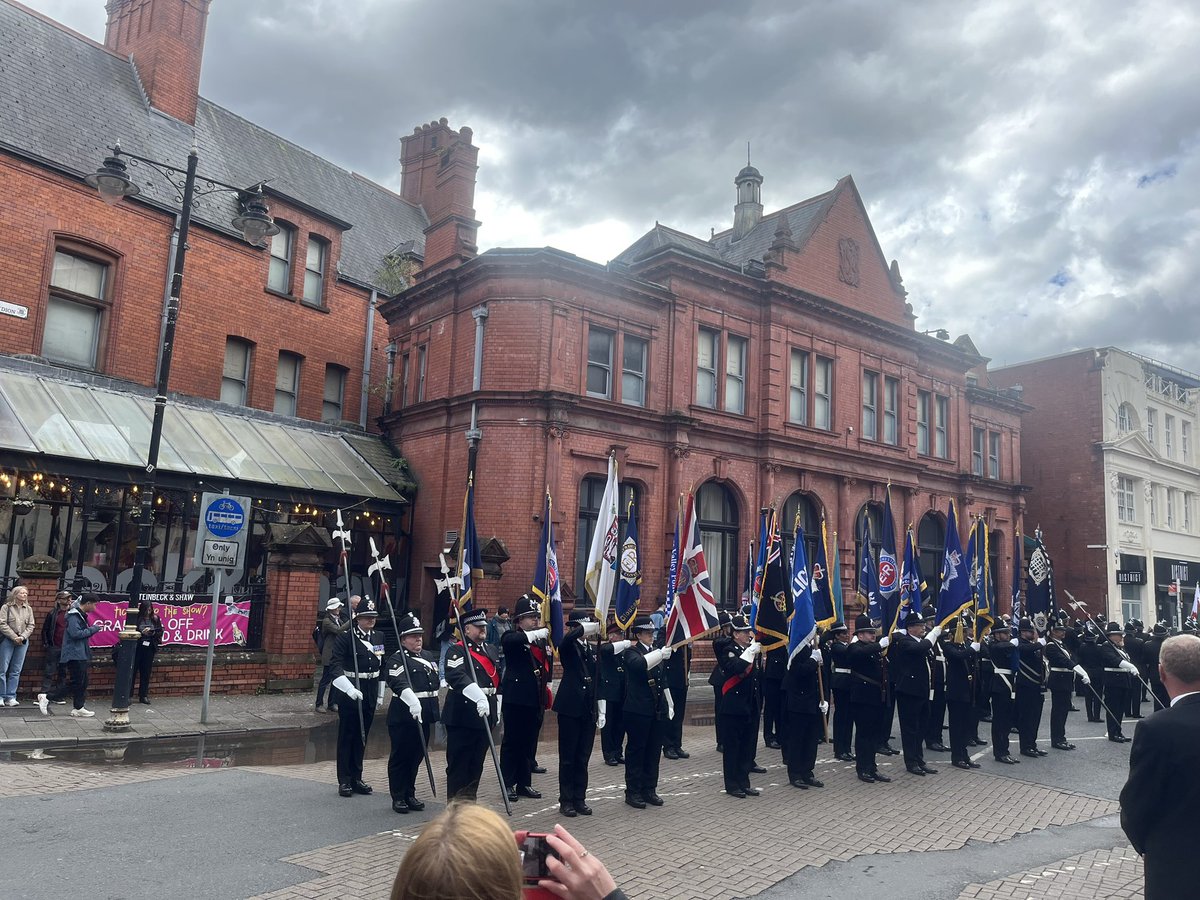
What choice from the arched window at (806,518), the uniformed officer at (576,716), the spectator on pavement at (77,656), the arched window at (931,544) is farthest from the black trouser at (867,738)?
the arched window at (931,544)

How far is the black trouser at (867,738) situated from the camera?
35.6 feet

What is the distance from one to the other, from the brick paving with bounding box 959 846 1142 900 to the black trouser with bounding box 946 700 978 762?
407 cm

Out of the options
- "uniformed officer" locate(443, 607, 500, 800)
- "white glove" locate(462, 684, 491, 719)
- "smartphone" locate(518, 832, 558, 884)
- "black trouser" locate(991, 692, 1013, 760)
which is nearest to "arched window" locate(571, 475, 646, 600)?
"black trouser" locate(991, 692, 1013, 760)

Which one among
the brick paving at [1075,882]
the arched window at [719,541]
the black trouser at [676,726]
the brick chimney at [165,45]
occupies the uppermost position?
the brick chimney at [165,45]

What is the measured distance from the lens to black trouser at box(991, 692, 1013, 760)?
12.6 m

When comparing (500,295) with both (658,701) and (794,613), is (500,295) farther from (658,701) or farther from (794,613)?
(658,701)

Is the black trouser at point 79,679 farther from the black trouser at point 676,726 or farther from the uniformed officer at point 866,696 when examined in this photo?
the uniformed officer at point 866,696

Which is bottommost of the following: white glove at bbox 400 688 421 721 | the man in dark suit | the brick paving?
the brick paving

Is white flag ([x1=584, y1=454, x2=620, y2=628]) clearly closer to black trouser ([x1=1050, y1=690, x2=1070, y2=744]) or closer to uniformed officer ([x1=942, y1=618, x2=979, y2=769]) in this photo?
uniformed officer ([x1=942, y1=618, x2=979, y2=769])

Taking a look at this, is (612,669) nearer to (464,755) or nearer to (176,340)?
(464,755)

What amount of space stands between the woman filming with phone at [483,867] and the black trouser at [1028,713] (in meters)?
13.1

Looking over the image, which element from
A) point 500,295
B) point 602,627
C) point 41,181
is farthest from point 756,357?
point 41,181

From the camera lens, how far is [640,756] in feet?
30.4

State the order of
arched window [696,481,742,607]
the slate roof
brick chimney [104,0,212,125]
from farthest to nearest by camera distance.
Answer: brick chimney [104,0,212,125], arched window [696,481,742,607], the slate roof
